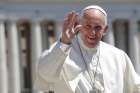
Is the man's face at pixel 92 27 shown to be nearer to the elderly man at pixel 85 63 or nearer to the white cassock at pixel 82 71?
the elderly man at pixel 85 63

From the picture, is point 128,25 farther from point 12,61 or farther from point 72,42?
point 72,42

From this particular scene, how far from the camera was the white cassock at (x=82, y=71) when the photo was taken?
5.90m

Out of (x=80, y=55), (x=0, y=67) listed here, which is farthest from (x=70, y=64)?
(x=0, y=67)

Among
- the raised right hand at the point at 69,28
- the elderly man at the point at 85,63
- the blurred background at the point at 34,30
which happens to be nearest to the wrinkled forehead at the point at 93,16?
the elderly man at the point at 85,63

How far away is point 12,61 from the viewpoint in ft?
180

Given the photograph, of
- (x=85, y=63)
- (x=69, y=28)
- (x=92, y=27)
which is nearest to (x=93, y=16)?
(x=92, y=27)

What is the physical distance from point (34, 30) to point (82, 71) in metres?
49.9

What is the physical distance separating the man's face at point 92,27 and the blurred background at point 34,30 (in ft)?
158

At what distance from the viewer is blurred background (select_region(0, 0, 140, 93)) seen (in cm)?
5519

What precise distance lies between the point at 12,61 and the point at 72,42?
4901cm

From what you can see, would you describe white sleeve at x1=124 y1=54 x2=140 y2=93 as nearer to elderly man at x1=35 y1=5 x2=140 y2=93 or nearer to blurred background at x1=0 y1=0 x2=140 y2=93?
elderly man at x1=35 y1=5 x2=140 y2=93

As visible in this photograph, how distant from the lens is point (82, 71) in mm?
6234

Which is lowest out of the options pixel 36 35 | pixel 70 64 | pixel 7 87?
pixel 7 87

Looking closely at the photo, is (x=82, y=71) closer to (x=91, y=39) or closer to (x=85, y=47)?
(x=85, y=47)
